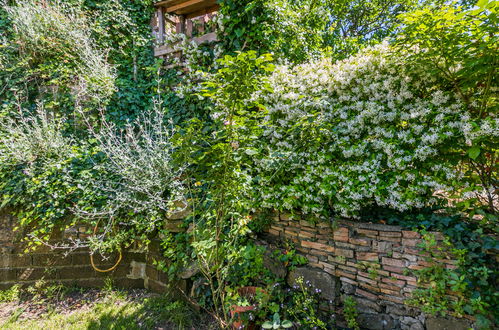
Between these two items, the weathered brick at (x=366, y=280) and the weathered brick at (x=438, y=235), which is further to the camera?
the weathered brick at (x=366, y=280)

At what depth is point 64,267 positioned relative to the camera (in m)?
3.54

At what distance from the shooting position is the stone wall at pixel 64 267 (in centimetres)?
350

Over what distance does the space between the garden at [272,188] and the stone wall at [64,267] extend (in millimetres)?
21

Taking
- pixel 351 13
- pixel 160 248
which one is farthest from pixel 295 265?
pixel 351 13

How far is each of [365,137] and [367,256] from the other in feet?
3.53

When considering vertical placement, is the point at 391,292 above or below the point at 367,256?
below

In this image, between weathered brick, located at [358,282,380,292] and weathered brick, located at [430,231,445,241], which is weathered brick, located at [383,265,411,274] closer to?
weathered brick, located at [358,282,380,292]

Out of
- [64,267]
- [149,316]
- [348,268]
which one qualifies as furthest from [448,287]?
[64,267]

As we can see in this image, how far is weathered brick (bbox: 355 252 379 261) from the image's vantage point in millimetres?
2311

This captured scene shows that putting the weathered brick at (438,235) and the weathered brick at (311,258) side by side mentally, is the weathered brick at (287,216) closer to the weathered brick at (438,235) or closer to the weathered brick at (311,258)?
the weathered brick at (311,258)

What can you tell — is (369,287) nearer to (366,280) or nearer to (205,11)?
(366,280)

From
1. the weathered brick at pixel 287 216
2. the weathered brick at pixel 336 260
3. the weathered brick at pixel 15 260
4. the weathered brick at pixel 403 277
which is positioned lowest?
the weathered brick at pixel 15 260

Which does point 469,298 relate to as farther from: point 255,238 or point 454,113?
point 255,238

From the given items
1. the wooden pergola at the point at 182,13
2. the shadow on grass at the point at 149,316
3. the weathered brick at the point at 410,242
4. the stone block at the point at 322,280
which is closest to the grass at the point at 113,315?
the shadow on grass at the point at 149,316
